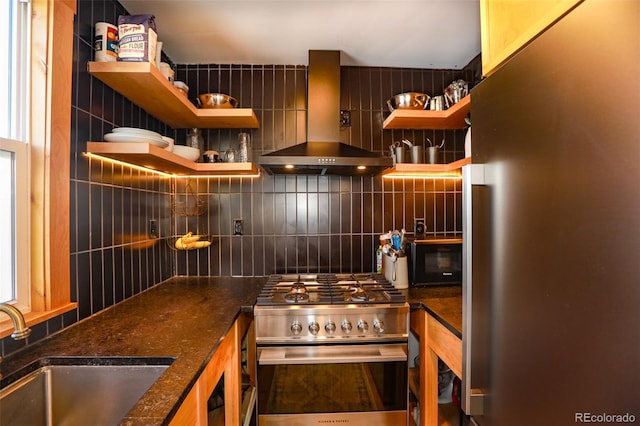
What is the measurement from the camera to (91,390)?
3.06 feet

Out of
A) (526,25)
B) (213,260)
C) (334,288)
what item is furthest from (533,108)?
(213,260)

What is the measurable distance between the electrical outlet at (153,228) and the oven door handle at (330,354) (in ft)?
3.30

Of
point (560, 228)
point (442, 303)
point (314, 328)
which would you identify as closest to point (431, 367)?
point (442, 303)

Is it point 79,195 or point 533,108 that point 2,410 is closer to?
point 79,195

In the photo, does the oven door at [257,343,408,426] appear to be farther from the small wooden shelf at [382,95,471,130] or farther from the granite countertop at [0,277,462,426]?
the small wooden shelf at [382,95,471,130]

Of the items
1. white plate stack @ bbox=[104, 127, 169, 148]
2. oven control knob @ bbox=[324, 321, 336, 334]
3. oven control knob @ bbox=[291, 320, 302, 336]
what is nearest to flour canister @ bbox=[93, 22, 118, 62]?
white plate stack @ bbox=[104, 127, 169, 148]

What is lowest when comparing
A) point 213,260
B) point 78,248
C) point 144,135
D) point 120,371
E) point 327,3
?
point 120,371

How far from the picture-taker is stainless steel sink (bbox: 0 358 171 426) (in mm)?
919

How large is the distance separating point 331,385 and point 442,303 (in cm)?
68

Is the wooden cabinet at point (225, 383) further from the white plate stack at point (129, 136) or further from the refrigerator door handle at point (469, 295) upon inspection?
the white plate stack at point (129, 136)

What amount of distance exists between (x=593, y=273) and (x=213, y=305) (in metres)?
1.45

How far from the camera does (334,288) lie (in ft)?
5.76

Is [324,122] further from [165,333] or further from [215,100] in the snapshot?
[165,333]

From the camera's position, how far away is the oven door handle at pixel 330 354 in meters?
1.43
